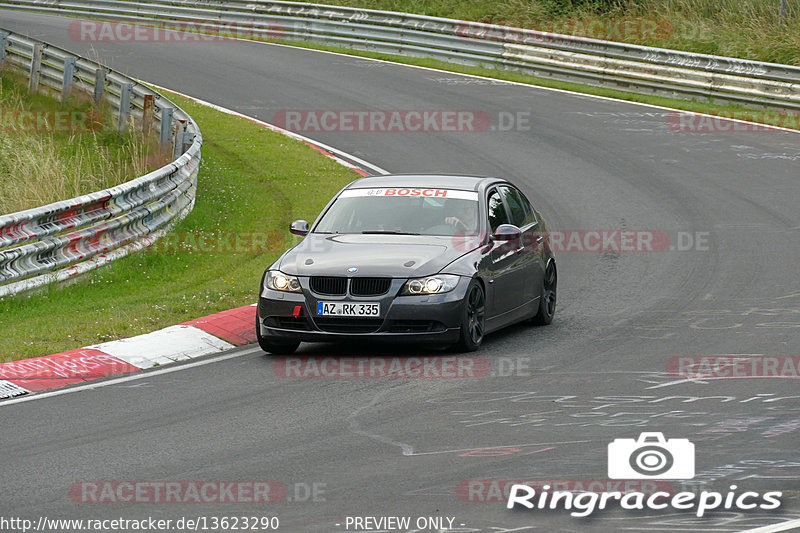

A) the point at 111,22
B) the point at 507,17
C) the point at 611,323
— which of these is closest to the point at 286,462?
the point at 611,323

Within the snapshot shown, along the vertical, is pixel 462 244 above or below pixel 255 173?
above

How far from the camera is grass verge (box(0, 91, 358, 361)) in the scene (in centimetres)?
1216

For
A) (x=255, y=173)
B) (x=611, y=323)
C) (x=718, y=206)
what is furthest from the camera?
(x=255, y=173)

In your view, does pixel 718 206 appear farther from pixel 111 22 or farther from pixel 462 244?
pixel 111 22

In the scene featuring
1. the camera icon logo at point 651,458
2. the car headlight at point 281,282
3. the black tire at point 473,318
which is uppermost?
the camera icon logo at point 651,458

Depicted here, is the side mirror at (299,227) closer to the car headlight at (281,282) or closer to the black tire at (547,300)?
the car headlight at (281,282)

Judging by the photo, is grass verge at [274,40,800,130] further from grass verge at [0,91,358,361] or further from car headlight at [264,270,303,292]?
car headlight at [264,270,303,292]

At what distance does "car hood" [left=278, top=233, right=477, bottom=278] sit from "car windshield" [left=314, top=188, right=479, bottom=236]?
0.18m

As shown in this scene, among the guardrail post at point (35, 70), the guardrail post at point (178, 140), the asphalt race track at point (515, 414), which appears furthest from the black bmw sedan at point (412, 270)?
the guardrail post at point (35, 70)

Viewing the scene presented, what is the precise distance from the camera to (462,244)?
11.8 metres

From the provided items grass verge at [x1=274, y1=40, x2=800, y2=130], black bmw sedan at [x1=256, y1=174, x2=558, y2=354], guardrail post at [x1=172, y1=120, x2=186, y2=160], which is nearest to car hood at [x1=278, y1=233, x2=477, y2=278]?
black bmw sedan at [x1=256, y1=174, x2=558, y2=354]

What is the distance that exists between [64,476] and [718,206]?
14410 millimetres

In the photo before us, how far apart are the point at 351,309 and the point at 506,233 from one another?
79.8 inches

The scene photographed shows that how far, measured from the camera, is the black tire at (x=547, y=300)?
12.8 meters
